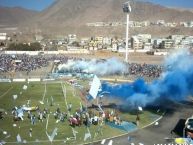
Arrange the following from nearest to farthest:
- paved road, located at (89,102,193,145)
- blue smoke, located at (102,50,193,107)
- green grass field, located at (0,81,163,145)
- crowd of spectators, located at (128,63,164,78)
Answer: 1. paved road, located at (89,102,193,145)
2. green grass field, located at (0,81,163,145)
3. blue smoke, located at (102,50,193,107)
4. crowd of spectators, located at (128,63,164,78)

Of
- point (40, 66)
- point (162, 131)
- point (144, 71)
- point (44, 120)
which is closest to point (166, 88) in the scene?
point (162, 131)

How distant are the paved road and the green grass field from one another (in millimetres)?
1587

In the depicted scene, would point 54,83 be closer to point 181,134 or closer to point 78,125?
point 78,125

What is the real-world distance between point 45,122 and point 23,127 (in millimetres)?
2962

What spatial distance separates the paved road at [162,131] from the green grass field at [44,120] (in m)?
1.59

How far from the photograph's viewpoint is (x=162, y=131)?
132 feet

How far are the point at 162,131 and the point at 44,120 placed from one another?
13.5 meters

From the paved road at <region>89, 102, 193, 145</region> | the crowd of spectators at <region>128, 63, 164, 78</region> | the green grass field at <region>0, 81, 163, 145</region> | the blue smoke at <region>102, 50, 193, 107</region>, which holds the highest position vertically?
the blue smoke at <region>102, 50, 193, 107</region>

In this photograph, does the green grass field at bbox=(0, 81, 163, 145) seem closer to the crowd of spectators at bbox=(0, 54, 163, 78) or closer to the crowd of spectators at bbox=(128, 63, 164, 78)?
the crowd of spectators at bbox=(128, 63, 164, 78)

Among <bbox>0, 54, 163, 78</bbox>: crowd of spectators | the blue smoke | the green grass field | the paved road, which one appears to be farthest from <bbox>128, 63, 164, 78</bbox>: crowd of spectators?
the paved road

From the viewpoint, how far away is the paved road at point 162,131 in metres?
36.5

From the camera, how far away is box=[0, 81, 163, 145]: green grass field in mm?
37156

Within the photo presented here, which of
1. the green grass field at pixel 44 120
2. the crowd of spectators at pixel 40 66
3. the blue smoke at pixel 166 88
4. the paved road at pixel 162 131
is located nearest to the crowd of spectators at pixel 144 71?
the crowd of spectators at pixel 40 66

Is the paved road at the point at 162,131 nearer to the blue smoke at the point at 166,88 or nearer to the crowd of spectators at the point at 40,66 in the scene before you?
the blue smoke at the point at 166,88
